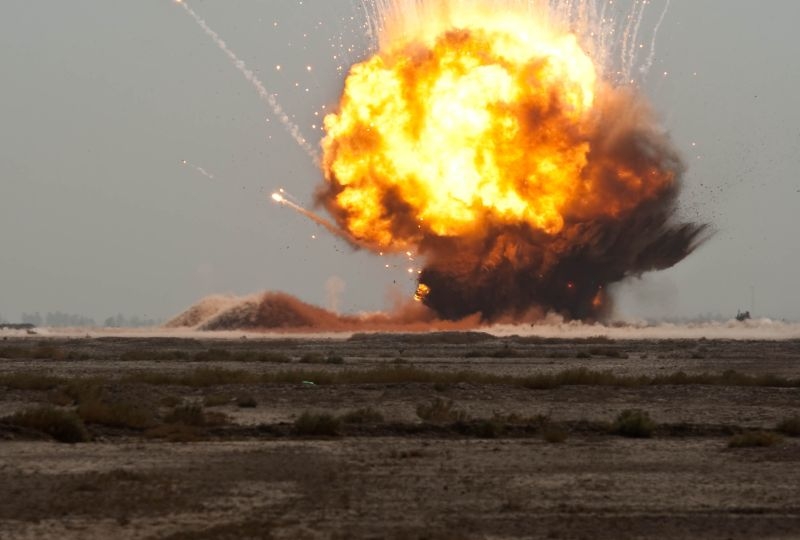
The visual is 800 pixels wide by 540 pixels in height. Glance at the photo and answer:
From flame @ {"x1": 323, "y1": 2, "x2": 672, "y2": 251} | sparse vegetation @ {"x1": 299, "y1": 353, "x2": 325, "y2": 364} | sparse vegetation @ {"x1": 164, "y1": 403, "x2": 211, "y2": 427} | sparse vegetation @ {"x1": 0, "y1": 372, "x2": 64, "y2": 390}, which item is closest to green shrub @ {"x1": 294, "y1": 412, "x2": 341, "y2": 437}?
sparse vegetation @ {"x1": 164, "y1": 403, "x2": 211, "y2": 427}

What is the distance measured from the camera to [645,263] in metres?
116

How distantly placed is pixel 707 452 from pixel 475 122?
219 ft

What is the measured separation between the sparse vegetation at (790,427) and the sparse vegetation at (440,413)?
28.4ft

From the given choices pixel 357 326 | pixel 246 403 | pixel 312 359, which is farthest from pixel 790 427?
pixel 357 326

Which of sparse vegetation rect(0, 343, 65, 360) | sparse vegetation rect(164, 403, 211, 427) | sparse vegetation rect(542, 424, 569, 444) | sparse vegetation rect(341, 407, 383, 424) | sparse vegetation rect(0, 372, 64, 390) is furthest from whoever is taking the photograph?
sparse vegetation rect(0, 343, 65, 360)

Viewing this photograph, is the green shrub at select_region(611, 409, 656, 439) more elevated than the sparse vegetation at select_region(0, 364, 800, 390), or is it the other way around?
the sparse vegetation at select_region(0, 364, 800, 390)

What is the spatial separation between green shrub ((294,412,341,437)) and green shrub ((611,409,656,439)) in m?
7.52

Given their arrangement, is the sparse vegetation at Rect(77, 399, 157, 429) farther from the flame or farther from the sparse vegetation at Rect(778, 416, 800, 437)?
the flame

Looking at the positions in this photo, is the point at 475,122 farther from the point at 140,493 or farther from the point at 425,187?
→ the point at 140,493

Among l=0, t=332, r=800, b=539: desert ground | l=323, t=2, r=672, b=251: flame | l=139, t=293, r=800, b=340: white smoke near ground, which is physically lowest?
l=0, t=332, r=800, b=539: desert ground

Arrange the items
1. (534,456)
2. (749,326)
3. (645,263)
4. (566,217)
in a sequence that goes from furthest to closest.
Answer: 1. (749,326)
2. (645,263)
3. (566,217)
4. (534,456)

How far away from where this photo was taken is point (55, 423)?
36.7 metres

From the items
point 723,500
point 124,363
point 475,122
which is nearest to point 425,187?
point 475,122

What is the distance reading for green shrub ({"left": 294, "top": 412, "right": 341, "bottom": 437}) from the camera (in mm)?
38438
